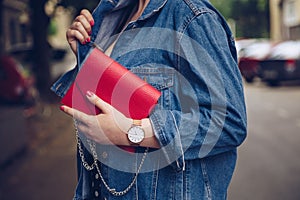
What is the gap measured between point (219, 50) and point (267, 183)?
4796 millimetres

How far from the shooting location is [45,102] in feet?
43.8

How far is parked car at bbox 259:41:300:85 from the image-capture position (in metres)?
16.3

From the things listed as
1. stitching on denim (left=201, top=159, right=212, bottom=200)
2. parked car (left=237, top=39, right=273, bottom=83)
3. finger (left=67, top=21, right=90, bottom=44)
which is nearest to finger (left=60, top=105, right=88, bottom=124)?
finger (left=67, top=21, right=90, bottom=44)

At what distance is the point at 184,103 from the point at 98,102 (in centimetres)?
24

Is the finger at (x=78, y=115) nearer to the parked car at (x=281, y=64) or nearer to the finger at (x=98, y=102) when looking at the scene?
the finger at (x=98, y=102)

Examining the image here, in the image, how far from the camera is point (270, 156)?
7379 mm

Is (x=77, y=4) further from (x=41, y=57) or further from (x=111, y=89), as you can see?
(x=41, y=57)

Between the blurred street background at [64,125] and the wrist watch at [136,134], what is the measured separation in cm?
360

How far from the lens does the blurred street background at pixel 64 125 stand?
605cm

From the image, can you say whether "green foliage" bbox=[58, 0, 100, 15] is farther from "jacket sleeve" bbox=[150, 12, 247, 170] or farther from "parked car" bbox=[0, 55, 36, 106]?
"jacket sleeve" bbox=[150, 12, 247, 170]

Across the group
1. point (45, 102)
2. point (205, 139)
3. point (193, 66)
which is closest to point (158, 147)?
point (205, 139)

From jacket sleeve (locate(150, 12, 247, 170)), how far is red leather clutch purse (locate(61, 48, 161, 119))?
0.05m

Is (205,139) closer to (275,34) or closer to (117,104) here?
(117,104)

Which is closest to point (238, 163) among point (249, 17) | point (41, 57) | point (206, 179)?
point (206, 179)
